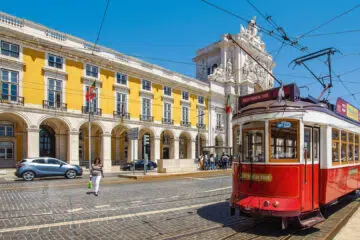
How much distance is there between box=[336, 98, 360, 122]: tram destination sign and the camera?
8531mm

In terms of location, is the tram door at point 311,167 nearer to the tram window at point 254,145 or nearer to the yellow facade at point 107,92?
the tram window at point 254,145

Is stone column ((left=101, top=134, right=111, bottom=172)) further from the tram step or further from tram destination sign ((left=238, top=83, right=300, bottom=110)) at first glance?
the tram step

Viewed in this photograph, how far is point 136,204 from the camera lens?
9.59 m

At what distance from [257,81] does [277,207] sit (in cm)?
4828

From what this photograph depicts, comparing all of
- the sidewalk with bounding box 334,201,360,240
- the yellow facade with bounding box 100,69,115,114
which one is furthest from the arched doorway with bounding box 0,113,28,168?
the sidewalk with bounding box 334,201,360,240

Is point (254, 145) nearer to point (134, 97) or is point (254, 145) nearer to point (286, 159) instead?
point (286, 159)

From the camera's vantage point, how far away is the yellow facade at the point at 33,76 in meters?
24.9

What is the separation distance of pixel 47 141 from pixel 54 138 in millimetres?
770

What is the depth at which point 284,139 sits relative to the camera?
6.41 metres

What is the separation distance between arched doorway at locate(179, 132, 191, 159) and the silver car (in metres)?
22.7

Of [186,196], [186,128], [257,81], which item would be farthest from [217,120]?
[186,196]

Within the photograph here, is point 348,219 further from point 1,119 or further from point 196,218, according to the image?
point 1,119

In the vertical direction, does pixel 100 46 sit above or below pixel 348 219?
above

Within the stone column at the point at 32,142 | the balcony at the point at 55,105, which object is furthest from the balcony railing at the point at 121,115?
the stone column at the point at 32,142
